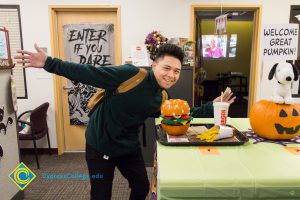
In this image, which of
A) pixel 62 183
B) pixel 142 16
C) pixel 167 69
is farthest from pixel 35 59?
pixel 142 16

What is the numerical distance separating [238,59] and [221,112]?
318 inches

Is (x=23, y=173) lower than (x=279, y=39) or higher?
lower

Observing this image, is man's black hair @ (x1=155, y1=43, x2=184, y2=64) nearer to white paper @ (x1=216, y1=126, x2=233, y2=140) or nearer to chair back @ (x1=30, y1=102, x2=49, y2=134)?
white paper @ (x1=216, y1=126, x2=233, y2=140)

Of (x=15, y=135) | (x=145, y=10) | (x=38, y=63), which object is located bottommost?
(x=15, y=135)

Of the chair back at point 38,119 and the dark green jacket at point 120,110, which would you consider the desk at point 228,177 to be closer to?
the dark green jacket at point 120,110

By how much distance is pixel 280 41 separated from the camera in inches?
68.0

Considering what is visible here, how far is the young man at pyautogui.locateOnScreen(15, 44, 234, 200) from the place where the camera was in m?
1.26

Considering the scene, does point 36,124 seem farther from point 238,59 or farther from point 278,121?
point 238,59

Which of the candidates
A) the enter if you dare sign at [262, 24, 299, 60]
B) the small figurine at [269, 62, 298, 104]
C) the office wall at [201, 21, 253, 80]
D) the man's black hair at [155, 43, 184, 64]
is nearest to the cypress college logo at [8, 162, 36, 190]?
the man's black hair at [155, 43, 184, 64]

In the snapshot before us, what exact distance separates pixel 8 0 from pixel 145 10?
1857 mm

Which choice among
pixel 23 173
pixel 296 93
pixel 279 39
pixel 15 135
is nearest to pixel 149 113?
pixel 279 39

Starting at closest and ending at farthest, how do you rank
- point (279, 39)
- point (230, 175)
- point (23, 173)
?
point (230, 175)
point (279, 39)
point (23, 173)

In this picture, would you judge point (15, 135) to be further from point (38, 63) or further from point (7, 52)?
point (38, 63)

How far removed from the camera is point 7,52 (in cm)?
217
